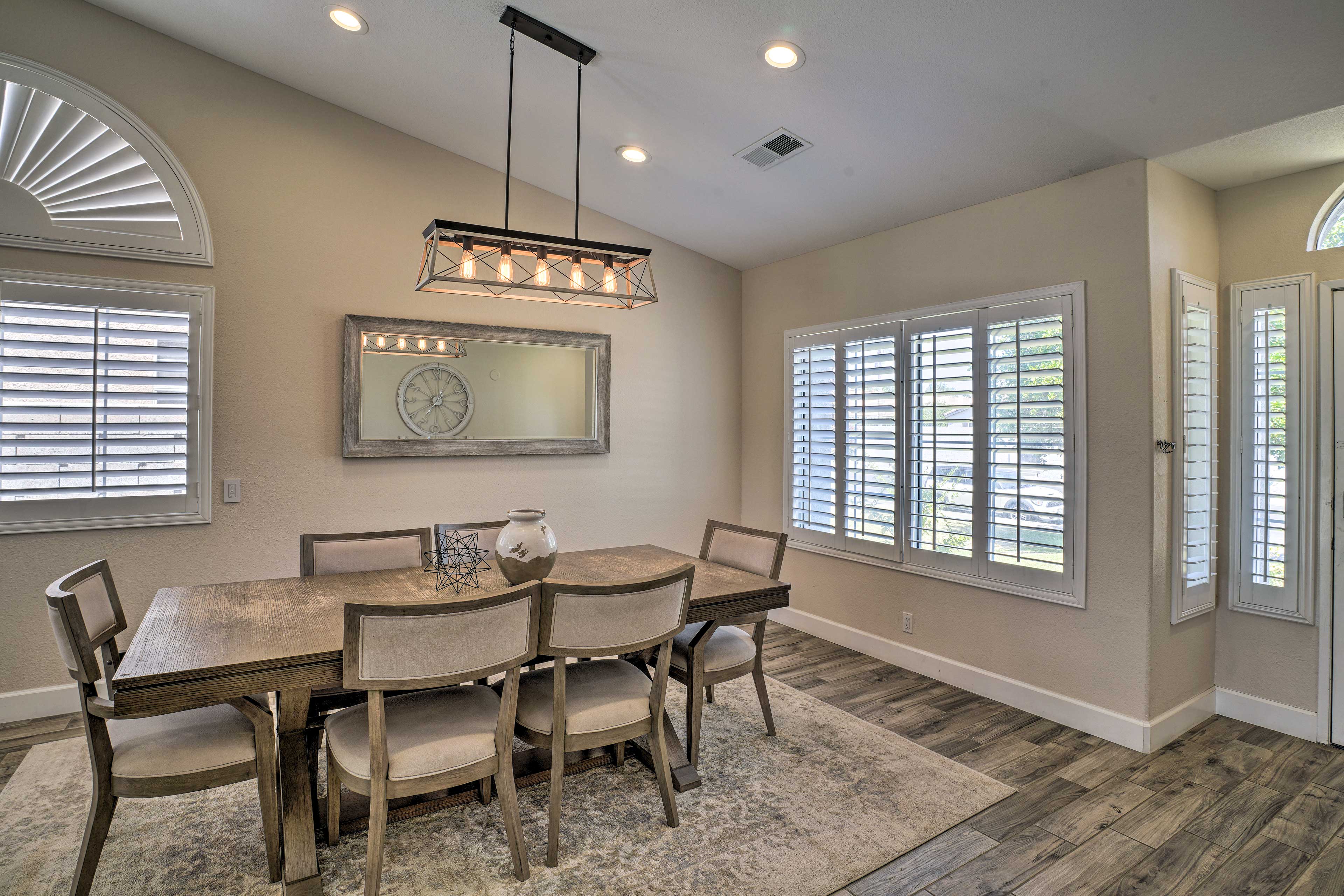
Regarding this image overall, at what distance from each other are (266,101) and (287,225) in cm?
62

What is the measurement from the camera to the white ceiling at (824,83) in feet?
7.34

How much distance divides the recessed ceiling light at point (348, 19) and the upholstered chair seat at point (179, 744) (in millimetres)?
2680

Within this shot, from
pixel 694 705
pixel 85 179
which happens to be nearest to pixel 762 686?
pixel 694 705

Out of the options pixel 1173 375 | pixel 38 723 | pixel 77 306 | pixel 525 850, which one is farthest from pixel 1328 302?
pixel 38 723

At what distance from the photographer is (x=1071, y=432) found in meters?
3.10

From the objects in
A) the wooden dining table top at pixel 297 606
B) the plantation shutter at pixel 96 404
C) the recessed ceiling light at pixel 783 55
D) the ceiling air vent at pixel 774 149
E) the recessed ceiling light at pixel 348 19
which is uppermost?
the recessed ceiling light at pixel 348 19

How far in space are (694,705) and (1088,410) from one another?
219 cm

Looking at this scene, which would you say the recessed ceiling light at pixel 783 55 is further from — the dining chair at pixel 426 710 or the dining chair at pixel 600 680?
the dining chair at pixel 426 710

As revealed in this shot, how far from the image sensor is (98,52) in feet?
10.2

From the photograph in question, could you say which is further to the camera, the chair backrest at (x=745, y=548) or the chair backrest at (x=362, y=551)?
the chair backrest at (x=745, y=548)

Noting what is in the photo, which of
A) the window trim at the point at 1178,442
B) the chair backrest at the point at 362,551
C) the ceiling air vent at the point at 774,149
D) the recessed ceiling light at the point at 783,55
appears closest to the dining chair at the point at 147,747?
the chair backrest at the point at 362,551

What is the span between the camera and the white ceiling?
2.24 metres

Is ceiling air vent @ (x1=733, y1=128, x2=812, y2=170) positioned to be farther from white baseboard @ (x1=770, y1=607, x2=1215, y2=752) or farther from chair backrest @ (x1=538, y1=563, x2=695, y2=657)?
white baseboard @ (x1=770, y1=607, x2=1215, y2=752)

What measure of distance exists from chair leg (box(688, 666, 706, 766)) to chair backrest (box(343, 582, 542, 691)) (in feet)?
2.87
